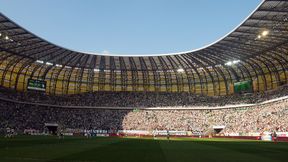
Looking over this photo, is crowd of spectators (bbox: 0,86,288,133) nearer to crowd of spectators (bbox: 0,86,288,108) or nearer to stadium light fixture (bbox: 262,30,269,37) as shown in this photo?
crowd of spectators (bbox: 0,86,288,108)

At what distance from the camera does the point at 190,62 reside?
7162 centimetres

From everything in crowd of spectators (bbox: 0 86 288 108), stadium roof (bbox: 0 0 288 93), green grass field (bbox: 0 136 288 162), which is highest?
stadium roof (bbox: 0 0 288 93)

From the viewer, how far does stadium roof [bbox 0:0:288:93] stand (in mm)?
44138

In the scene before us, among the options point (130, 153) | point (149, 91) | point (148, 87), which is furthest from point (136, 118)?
point (130, 153)

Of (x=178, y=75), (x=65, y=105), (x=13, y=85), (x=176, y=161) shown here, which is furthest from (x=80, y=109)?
(x=176, y=161)

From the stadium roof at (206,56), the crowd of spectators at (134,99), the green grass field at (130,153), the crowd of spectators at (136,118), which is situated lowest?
the green grass field at (130,153)

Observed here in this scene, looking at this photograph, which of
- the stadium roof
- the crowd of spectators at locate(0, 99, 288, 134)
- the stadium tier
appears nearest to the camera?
the stadium roof

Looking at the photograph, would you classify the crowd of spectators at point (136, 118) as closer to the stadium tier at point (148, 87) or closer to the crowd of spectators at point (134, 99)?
the stadium tier at point (148, 87)

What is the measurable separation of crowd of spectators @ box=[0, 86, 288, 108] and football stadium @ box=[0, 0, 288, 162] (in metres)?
0.28

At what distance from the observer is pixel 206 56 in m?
64.8

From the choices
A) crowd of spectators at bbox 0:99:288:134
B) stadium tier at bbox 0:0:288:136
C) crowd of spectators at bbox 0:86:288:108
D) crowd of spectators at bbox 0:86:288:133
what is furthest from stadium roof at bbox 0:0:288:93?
crowd of spectators at bbox 0:99:288:134

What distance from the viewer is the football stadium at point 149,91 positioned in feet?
191

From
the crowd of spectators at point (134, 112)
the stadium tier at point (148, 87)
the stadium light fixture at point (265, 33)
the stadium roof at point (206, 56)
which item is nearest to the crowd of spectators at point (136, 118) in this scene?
the crowd of spectators at point (134, 112)

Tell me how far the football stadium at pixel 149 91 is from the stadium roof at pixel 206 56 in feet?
0.74
